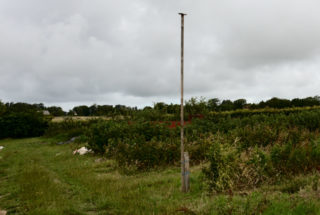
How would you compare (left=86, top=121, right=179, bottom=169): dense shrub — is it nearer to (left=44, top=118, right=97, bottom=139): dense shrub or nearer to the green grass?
the green grass

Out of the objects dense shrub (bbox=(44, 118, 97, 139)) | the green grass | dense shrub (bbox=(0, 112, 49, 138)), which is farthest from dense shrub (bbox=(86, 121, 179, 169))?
dense shrub (bbox=(0, 112, 49, 138))

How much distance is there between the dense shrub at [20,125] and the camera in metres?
29.1

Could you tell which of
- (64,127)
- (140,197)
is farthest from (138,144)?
(64,127)

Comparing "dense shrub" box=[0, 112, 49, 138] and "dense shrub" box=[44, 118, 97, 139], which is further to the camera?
"dense shrub" box=[0, 112, 49, 138]

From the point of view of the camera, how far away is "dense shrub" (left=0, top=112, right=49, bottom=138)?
2906 centimetres

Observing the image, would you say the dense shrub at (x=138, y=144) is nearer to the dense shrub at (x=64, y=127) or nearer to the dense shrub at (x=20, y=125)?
the dense shrub at (x=64, y=127)

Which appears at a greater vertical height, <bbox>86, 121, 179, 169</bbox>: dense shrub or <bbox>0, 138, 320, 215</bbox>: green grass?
<bbox>86, 121, 179, 169</bbox>: dense shrub

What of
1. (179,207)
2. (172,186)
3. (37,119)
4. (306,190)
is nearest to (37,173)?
(172,186)

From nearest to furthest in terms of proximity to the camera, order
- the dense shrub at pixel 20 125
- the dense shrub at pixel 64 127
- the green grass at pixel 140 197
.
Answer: the green grass at pixel 140 197, the dense shrub at pixel 64 127, the dense shrub at pixel 20 125

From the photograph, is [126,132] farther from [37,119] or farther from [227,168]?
[37,119]

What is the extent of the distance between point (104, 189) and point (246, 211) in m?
3.48

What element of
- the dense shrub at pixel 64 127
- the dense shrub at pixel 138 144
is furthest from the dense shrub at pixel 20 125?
the dense shrub at pixel 138 144

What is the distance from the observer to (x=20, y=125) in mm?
29078

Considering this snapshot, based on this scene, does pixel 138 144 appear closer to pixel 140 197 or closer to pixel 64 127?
pixel 140 197
